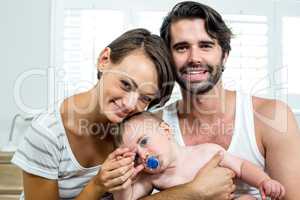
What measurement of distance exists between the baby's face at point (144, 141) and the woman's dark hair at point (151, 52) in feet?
0.31

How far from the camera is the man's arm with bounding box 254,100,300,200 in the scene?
118cm

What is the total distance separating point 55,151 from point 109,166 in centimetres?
18

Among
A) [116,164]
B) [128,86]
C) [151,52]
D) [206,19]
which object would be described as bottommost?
[116,164]

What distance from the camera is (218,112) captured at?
1377 mm

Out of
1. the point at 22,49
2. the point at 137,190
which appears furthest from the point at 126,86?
the point at 22,49

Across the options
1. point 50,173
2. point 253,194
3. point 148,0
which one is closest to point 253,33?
point 148,0

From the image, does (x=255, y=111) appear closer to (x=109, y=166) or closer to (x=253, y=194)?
(x=253, y=194)

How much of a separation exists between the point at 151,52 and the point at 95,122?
0.28m

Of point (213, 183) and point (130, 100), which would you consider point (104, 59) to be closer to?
point (130, 100)

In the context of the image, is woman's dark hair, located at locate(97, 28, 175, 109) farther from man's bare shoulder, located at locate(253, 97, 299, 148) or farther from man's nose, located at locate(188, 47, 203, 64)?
man's bare shoulder, located at locate(253, 97, 299, 148)

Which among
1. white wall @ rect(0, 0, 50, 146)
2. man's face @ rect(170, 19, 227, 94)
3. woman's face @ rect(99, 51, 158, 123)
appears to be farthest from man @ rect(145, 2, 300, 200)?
white wall @ rect(0, 0, 50, 146)

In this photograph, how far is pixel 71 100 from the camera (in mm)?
1153

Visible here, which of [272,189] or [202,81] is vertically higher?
[202,81]

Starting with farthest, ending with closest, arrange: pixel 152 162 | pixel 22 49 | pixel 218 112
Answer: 1. pixel 22 49
2. pixel 218 112
3. pixel 152 162
